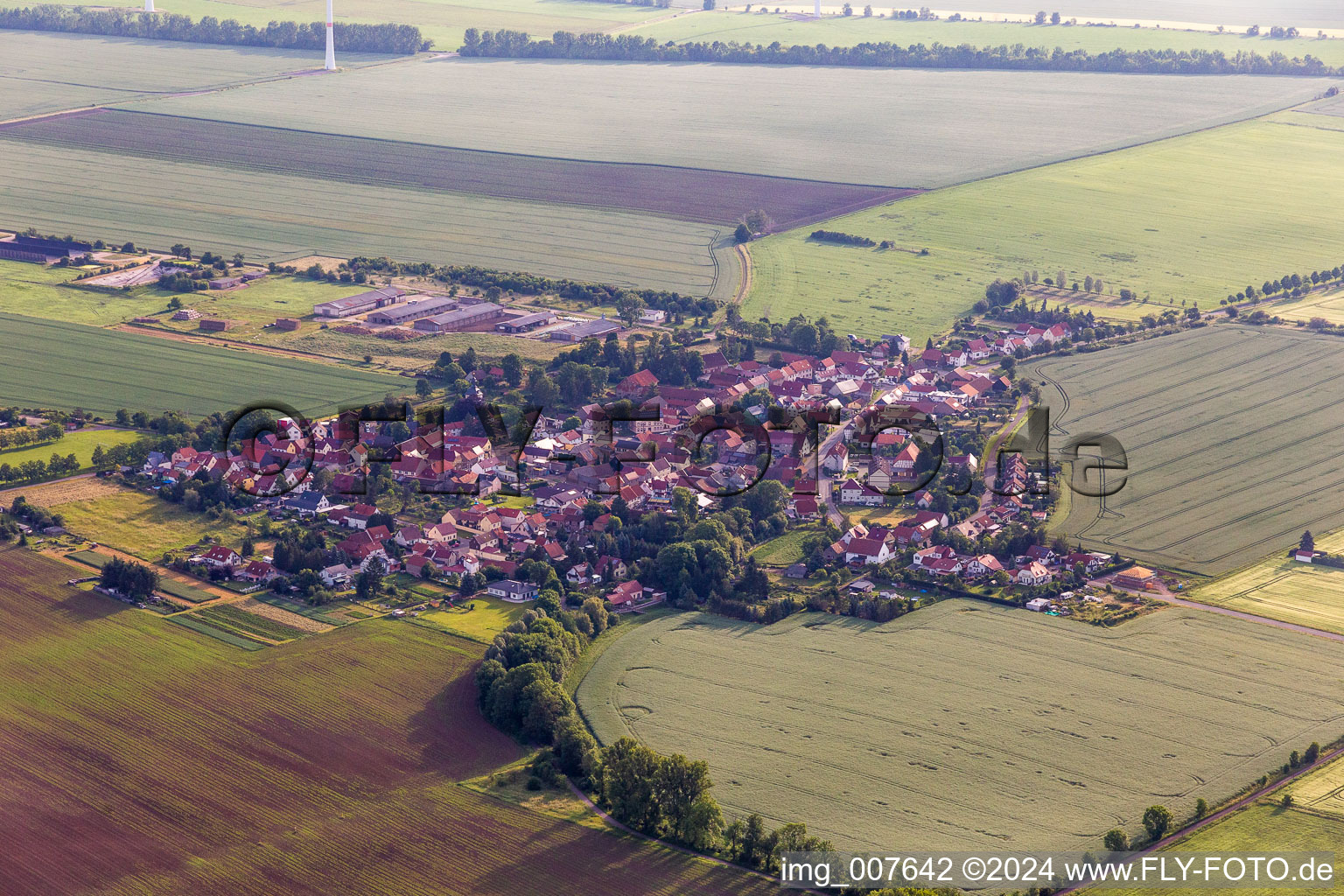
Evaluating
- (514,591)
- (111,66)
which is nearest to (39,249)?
(514,591)

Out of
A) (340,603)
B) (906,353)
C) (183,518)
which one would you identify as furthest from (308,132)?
(340,603)

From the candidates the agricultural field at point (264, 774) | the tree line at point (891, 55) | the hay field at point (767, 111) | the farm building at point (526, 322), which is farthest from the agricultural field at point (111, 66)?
the agricultural field at point (264, 774)

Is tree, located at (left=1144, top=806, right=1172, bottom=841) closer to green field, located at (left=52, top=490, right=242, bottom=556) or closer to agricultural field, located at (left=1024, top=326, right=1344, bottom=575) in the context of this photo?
agricultural field, located at (left=1024, top=326, right=1344, bottom=575)

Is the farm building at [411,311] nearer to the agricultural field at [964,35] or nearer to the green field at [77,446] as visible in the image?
the green field at [77,446]

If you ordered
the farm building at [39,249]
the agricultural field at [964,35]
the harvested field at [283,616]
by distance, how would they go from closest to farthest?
the harvested field at [283,616] → the farm building at [39,249] → the agricultural field at [964,35]

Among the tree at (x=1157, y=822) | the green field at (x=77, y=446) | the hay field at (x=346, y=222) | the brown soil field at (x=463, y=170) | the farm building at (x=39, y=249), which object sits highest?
the brown soil field at (x=463, y=170)
